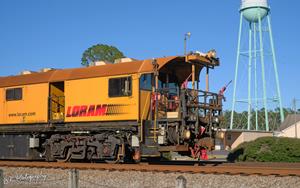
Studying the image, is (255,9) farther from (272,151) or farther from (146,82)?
(146,82)

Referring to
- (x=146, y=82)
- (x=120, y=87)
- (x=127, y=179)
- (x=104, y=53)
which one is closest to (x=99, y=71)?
(x=120, y=87)

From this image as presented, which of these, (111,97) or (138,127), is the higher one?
(111,97)

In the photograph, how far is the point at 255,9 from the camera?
64312 mm

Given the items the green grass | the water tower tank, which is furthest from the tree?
the green grass

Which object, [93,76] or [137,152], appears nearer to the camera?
[137,152]

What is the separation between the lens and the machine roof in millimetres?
16422

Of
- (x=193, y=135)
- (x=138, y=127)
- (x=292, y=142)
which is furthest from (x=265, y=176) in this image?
(x=292, y=142)

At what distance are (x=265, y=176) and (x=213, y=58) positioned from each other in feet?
23.6

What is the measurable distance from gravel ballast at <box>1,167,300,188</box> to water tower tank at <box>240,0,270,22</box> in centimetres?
5389

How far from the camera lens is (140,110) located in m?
16.2

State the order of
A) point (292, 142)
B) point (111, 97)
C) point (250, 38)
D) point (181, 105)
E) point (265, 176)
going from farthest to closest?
point (250, 38) < point (292, 142) < point (111, 97) < point (181, 105) < point (265, 176)

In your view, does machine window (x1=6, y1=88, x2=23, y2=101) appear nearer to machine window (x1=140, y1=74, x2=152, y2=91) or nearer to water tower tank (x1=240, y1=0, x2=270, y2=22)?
machine window (x1=140, y1=74, x2=152, y2=91)

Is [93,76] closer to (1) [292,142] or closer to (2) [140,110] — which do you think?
(2) [140,110]

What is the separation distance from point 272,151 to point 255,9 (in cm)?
4571
